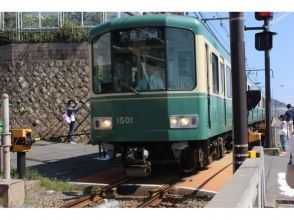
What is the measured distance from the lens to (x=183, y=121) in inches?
386

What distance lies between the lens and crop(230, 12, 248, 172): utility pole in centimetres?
775

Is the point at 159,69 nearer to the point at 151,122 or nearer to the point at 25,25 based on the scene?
the point at 151,122

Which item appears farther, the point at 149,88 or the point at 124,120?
the point at 124,120

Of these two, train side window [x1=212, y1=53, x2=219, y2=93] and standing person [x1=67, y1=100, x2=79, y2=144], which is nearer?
Result: train side window [x1=212, y1=53, x2=219, y2=93]

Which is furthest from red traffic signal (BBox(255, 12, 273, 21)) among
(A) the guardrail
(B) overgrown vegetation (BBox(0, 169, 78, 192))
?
(A) the guardrail

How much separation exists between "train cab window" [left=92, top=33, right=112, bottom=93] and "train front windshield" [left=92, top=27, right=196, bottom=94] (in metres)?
0.06

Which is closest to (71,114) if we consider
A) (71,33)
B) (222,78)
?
(71,33)

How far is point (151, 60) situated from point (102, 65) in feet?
3.38

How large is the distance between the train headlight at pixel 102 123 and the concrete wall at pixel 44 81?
34.2ft

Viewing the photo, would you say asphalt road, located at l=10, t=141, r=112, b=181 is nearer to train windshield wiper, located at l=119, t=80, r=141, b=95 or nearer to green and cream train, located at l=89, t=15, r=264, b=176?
green and cream train, located at l=89, t=15, r=264, b=176

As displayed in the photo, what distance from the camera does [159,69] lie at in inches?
388

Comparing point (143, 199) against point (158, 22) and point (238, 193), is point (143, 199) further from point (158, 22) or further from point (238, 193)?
point (238, 193)
